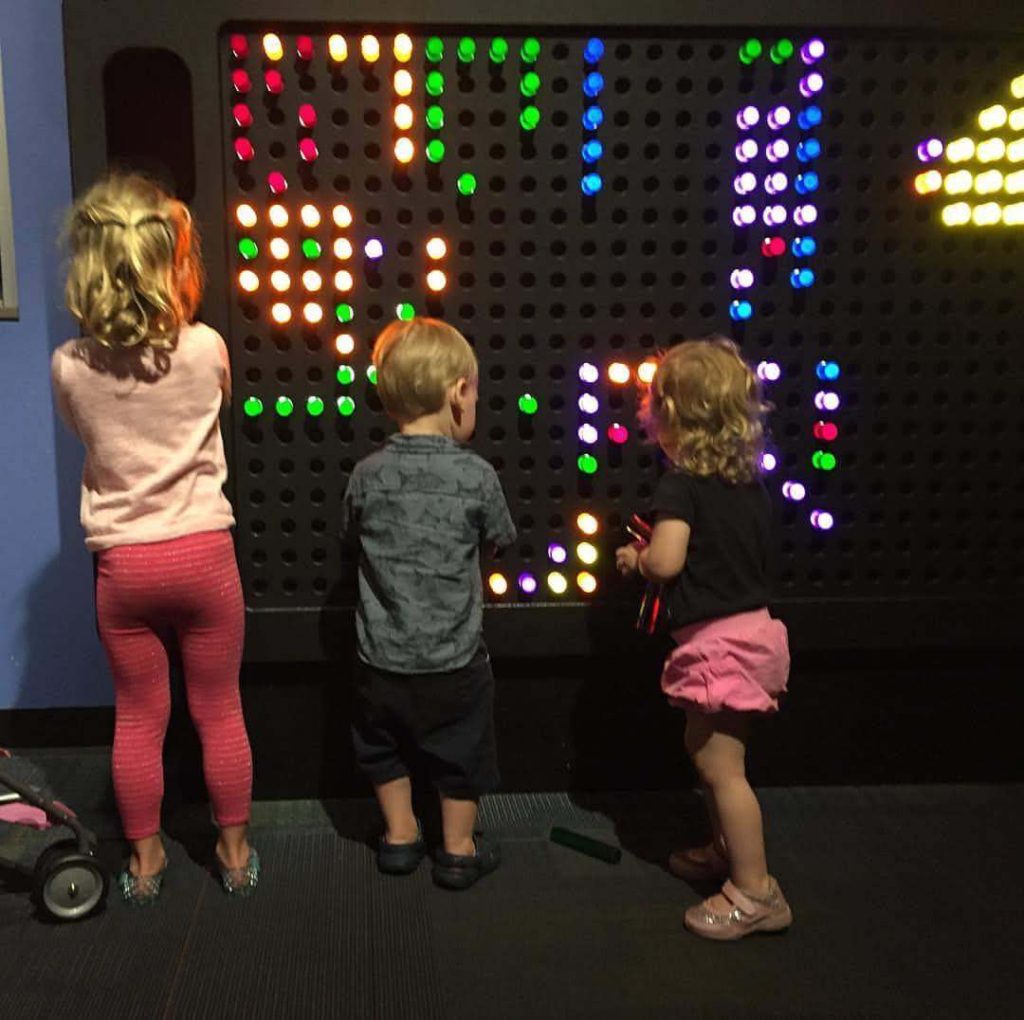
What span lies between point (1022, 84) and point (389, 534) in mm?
1315

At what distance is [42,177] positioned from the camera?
2.05 m

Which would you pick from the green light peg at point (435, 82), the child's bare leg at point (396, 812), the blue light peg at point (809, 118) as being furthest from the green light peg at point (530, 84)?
the child's bare leg at point (396, 812)

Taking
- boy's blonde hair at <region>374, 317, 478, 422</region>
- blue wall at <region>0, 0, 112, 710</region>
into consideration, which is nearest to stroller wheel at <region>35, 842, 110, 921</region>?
blue wall at <region>0, 0, 112, 710</region>

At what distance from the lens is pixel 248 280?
1.71 m

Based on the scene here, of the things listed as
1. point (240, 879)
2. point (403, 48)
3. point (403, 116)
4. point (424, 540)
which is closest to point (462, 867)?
point (240, 879)

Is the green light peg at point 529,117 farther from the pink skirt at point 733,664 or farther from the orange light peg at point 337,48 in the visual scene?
the pink skirt at point 733,664

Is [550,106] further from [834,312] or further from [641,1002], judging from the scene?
[641,1002]

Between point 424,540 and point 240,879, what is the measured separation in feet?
1.98

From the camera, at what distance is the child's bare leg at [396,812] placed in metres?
1.71

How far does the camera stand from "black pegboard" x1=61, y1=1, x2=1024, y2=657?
1.70m

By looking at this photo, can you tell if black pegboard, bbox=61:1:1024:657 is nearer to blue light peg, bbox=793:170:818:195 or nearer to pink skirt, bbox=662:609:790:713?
blue light peg, bbox=793:170:818:195

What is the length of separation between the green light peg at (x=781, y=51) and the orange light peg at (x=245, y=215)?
2.93 feet

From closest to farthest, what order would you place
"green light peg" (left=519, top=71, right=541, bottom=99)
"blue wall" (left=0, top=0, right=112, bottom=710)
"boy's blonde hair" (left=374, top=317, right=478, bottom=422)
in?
"boy's blonde hair" (left=374, top=317, right=478, bottom=422) < "green light peg" (left=519, top=71, right=541, bottom=99) < "blue wall" (left=0, top=0, right=112, bottom=710)

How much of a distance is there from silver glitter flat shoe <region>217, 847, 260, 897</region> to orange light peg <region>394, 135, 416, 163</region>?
1.16 m
